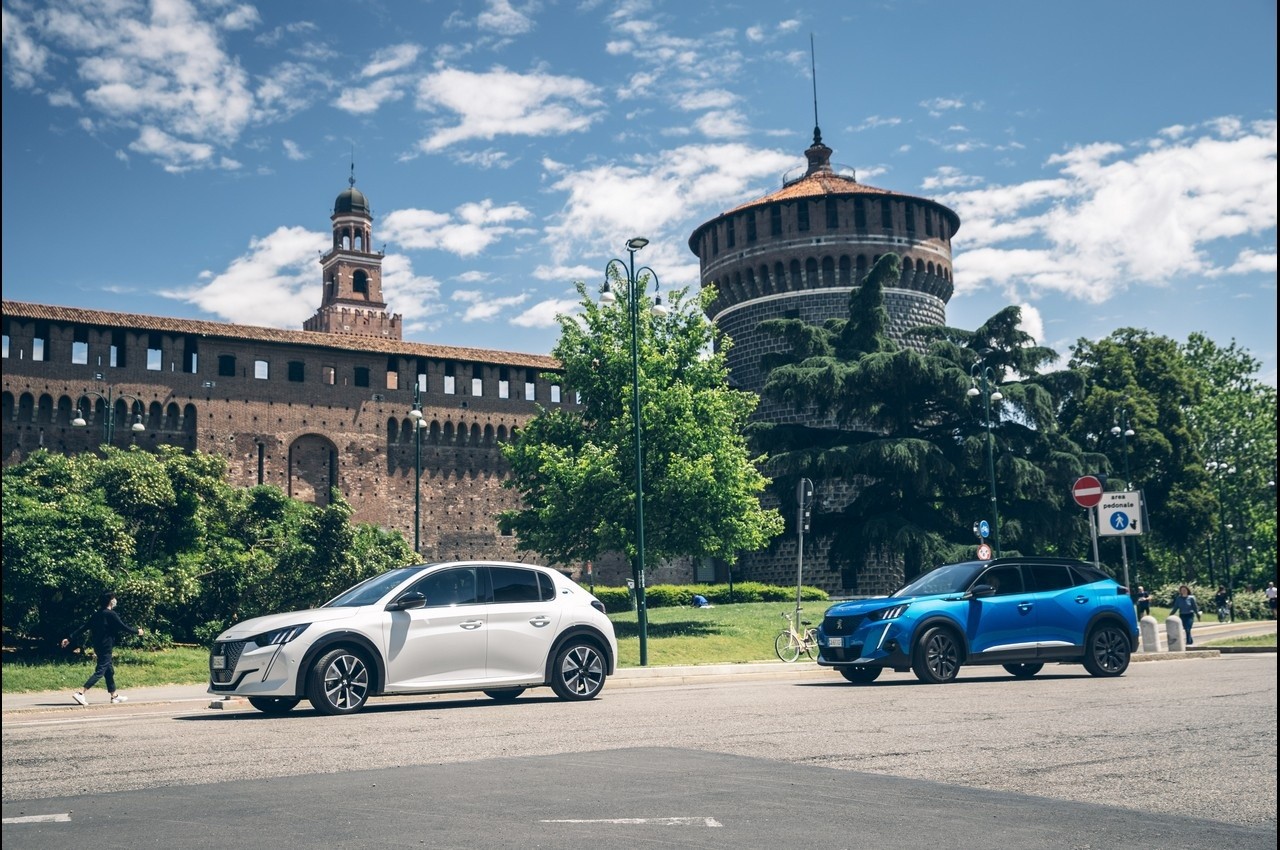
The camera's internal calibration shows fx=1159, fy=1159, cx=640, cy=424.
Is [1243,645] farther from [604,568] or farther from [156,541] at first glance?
[604,568]

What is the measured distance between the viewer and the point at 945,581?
1538 cm

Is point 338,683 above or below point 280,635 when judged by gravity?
below

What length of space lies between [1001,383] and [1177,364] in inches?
868

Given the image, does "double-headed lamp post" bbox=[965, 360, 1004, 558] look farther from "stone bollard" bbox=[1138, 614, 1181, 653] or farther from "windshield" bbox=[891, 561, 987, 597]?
"windshield" bbox=[891, 561, 987, 597]

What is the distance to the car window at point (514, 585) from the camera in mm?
12875

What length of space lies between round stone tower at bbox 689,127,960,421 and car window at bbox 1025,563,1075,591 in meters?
37.7

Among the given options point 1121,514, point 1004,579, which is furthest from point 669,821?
point 1121,514

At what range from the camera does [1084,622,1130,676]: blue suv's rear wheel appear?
1561 centimetres

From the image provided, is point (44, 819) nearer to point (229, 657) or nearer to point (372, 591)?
point (229, 657)

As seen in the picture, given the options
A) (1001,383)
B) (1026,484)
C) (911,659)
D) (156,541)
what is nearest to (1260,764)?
(911,659)

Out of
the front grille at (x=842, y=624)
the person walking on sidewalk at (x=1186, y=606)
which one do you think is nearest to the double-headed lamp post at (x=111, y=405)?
the person walking on sidewalk at (x=1186, y=606)

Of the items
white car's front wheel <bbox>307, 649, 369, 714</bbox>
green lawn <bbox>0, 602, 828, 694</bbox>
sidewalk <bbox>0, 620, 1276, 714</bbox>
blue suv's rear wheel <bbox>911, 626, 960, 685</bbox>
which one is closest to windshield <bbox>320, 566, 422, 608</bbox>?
white car's front wheel <bbox>307, 649, 369, 714</bbox>

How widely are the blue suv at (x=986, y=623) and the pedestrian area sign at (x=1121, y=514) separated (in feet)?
14.6

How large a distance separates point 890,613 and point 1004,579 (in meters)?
1.85
